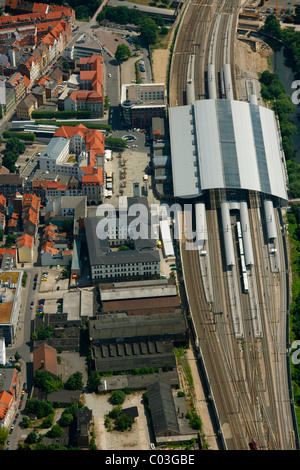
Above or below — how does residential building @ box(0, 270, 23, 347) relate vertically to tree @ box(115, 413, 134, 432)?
above

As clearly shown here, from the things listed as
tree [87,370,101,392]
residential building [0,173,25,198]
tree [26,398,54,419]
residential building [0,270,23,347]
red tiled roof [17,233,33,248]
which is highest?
residential building [0,173,25,198]

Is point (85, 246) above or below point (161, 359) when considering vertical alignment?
above

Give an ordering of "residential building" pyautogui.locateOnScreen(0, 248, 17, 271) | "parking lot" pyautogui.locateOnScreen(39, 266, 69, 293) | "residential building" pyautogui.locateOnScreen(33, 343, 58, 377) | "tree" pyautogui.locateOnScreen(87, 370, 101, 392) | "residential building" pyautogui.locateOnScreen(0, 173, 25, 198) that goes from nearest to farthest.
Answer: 1. "tree" pyautogui.locateOnScreen(87, 370, 101, 392)
2. "residential building" pyautogui.locateOnScreen(33, 343, 58, 377)
3. "parking lot" pyautogui.locateOnScreen(39, 266, 69, 293)
4. "residential building" pyautogui.locateOnScreen(0, 248, 17, 271)
5. "residential building" pyautogui.locateOnScreen(0, 173, 25, 198)

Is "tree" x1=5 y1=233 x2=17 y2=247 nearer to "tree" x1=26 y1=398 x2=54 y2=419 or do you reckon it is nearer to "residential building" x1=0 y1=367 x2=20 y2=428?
"residential building" x1=0 y1=367 x2=20 y2=428

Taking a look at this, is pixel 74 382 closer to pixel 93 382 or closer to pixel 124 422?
pixel 93 382

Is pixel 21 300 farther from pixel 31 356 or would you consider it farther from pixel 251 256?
pixel 251 256

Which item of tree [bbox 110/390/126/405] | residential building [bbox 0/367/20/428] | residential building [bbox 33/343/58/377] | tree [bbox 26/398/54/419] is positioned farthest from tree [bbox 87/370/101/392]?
residential building [bbox 0/367/20/428]

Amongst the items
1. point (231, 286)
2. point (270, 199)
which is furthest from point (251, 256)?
point (270, 199)

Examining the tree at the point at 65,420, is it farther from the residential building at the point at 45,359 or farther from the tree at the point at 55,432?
the residential building at the point at 45,359

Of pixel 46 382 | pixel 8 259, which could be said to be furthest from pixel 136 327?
pixel 8 259

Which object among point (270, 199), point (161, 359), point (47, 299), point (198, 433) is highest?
point (270, 199)

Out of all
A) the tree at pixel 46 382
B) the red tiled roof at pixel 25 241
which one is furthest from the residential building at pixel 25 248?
the tree at pixel 46 382
